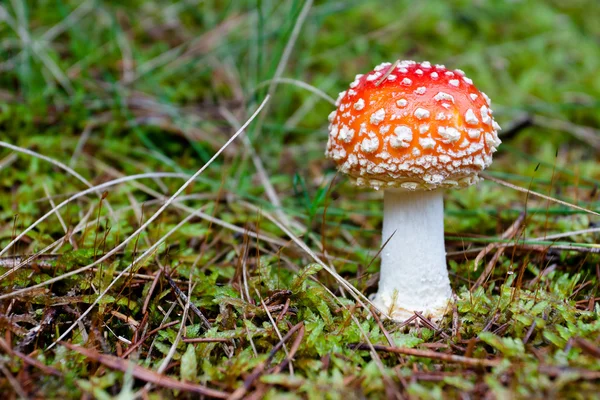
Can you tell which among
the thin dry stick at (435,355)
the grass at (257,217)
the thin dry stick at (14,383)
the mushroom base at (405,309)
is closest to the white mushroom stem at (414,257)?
the mushroom base at (405,309)

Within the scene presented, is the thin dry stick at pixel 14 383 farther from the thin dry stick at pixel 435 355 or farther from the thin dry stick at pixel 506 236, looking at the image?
the thin dry stick at pixel 506 236

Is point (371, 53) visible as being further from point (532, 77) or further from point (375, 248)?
point (375, 248)

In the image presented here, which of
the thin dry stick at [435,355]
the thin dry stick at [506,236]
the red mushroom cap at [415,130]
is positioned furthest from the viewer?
the thin dry stick at [506,236]

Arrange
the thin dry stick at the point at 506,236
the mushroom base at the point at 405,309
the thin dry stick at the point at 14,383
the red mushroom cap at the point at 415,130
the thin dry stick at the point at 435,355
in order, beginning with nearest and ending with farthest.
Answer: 1. the thin dry stick at the point at 14,383
2. the thin dry stick at the point at 435,355
3. the red mushroom cap at the point at 415,130
4. the mushroom base at the point at 405,309
5. the thin dry stick at the point at 506,236

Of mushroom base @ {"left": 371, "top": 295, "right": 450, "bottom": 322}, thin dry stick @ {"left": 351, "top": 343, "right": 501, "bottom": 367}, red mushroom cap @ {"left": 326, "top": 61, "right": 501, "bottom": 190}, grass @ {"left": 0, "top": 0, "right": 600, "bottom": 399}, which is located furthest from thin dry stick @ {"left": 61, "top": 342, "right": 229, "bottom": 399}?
red mushroom cap @ {"left": 326, "top": 61, "right": 501, "bottom": 190}

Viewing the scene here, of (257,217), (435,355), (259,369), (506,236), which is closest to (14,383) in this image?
(259,369)

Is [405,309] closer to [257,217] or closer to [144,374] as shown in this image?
[257,217]
